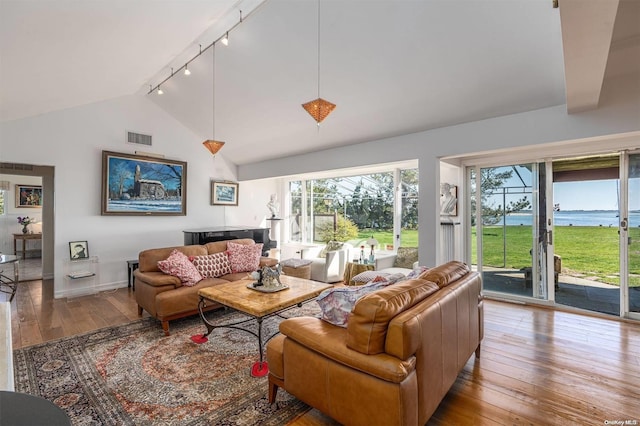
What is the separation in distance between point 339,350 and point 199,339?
2.11 meters

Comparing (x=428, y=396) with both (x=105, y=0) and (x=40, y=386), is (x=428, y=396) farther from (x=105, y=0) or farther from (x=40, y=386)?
(x=105, y=0)

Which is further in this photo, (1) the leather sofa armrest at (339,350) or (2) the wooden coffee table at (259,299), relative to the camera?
(2) the wooden coffee table at (259,299)

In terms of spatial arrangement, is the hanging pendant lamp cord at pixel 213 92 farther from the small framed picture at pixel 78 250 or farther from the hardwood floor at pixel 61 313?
the hardwood floor at pixel 61 313

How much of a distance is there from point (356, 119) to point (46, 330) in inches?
184

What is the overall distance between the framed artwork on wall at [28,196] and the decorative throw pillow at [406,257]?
8673 millimetres

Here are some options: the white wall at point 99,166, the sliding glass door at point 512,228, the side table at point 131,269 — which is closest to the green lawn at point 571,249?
the sliding glass door at point 512,228

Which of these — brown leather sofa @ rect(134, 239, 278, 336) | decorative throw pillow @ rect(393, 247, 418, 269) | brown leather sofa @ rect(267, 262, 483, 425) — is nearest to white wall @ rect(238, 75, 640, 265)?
decorative throw pillow @ rect(393, 247, 418, 269)

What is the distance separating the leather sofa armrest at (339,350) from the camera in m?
1.50

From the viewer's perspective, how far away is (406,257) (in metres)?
5.16

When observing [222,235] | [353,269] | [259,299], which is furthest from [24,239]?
[353,269]

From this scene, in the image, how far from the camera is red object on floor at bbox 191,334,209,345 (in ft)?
10.3

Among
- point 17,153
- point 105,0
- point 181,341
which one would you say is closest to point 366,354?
point 181,341

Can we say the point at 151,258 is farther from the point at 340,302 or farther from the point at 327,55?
the point at 327,55

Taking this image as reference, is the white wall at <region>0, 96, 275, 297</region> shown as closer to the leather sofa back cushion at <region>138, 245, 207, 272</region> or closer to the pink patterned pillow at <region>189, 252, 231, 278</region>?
the leather sofa back cushion at <region>138, 245, 207, 272</region>
